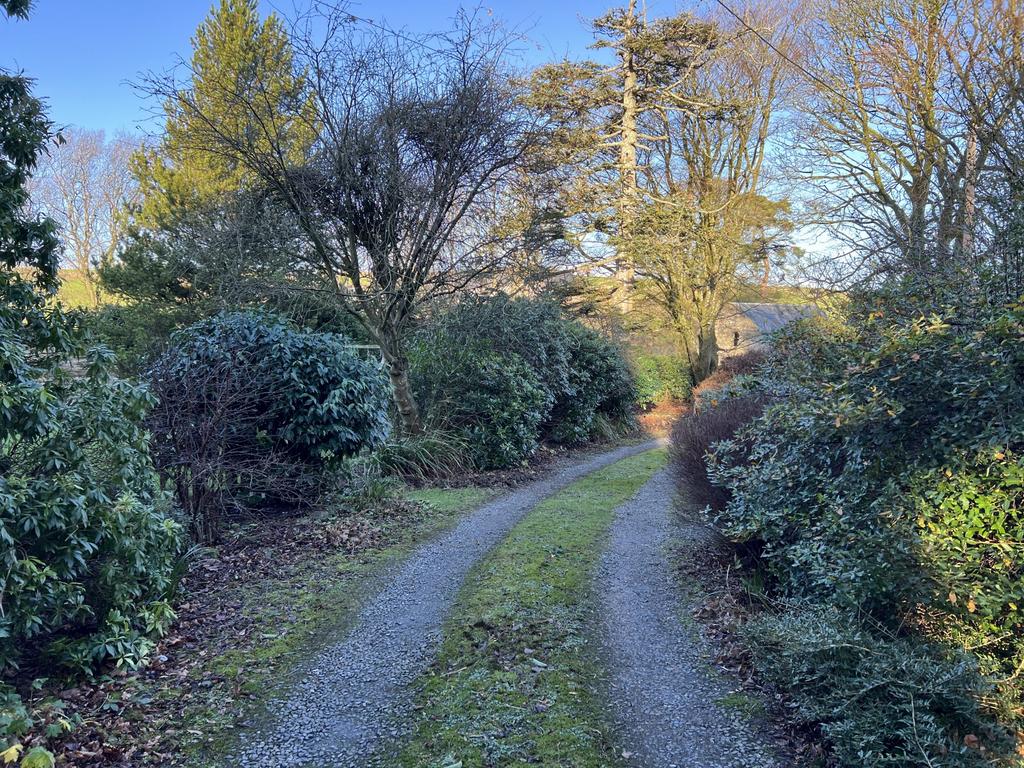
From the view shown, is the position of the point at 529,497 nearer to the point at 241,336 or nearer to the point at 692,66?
the point at 241,336

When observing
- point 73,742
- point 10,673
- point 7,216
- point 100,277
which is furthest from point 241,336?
point 100,277

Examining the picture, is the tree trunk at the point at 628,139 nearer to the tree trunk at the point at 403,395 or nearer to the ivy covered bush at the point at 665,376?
the ivy covered bush at the point at 665,376

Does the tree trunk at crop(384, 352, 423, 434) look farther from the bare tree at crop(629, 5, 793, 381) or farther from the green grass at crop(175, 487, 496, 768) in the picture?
the bare tree at crop(629, 5, 793, 381)

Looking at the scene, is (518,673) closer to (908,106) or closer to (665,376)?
(908,106)

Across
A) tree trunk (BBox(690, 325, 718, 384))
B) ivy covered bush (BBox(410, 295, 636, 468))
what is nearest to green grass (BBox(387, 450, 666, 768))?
ivy covered bush (BBox(410, 295, 636, 468))

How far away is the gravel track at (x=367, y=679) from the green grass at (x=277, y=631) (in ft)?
0.48

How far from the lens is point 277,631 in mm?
4859

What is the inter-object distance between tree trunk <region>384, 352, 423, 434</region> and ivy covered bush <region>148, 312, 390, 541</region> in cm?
189

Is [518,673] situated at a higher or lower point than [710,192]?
lower

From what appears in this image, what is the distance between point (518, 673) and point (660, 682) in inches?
35.8

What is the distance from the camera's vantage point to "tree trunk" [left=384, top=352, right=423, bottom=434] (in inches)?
431

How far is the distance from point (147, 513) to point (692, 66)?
21.3m

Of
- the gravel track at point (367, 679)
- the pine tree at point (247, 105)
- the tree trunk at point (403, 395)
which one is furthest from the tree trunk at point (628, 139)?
the gravel track at point (367, 679)

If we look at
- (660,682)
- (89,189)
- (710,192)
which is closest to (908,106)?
(710,192)
